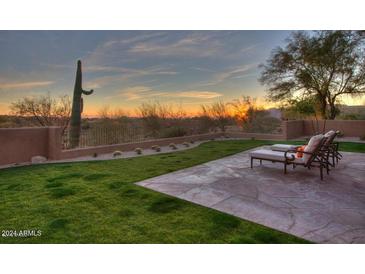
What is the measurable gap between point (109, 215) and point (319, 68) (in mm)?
16916

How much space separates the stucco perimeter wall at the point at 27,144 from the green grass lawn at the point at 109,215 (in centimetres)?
206

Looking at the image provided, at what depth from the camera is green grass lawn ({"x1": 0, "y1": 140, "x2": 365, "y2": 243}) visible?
9.25ft

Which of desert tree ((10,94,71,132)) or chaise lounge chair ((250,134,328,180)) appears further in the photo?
desert tree ((10,94,71,132))

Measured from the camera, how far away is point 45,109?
10.4 meters

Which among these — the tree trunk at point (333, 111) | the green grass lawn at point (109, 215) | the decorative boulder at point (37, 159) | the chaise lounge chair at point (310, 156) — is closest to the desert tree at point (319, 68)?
the tree trunk at point (333, 111)

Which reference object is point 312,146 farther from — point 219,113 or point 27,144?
point 219,113

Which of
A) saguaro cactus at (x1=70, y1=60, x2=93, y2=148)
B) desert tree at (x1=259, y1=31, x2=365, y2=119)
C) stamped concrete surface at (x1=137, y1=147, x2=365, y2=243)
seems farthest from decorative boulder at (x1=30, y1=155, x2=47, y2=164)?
desert tree at (x1=259, y1=31, x2=365, y2=119)

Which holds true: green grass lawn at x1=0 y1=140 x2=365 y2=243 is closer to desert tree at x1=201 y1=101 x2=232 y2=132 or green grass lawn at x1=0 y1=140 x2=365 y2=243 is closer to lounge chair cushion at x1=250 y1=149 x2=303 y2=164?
lounge chair cushion at x1=250 y1=149 x2=303 y2=164

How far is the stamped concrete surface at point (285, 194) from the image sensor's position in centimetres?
305

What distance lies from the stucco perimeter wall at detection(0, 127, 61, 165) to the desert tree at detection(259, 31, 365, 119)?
14.1 m

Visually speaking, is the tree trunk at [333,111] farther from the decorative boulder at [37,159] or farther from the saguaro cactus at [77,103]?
the decorative boulder at [37,159]

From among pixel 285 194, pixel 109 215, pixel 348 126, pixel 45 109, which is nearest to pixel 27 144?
pixel 45 109
